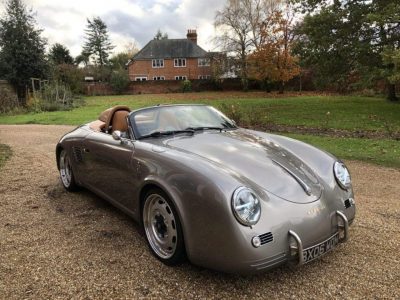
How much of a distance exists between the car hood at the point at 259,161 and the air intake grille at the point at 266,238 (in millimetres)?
398

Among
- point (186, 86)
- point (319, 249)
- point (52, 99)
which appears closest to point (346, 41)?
point (319, 249)

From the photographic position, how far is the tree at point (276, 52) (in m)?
36.2

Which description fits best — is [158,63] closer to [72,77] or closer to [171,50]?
[171,50]

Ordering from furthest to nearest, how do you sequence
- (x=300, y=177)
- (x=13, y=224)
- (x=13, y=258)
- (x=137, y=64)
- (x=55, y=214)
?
1. (x=137, y=64)
2. (x=55, y=214)
3. (x=13, y=224)
4. (x=13, y=258)
5. (x=300, y=177)

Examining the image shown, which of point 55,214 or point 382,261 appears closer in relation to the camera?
point 382,261

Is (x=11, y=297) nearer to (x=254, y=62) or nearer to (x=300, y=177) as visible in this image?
(x=300, y=177)

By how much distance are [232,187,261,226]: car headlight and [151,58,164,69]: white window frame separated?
60.4 metres

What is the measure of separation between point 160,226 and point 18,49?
29.4 meters

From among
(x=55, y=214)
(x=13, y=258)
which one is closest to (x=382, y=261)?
(x=13, y=258)

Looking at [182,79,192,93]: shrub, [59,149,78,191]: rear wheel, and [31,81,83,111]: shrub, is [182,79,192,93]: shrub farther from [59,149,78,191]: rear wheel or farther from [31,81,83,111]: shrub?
[59,149,78,191]: rear wheel

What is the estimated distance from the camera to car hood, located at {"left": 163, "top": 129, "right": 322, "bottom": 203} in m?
3.19

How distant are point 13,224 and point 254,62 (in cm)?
3558

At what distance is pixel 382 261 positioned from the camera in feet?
11.2

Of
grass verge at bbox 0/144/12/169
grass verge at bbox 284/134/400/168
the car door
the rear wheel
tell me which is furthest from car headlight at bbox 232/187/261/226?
grass verge at bbox 0/144/12/169
